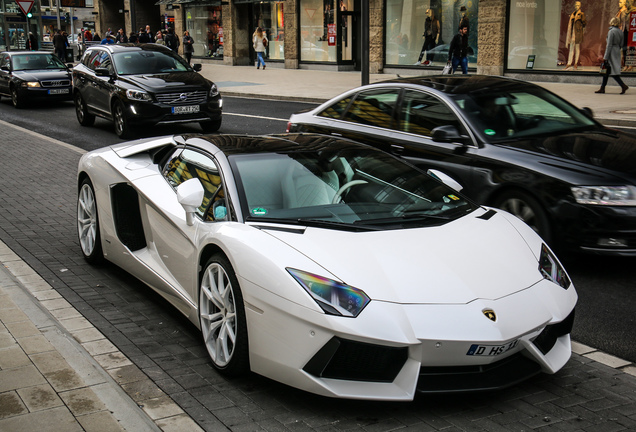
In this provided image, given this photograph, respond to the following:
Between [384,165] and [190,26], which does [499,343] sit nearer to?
[384,165]

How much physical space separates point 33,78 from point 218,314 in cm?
1903

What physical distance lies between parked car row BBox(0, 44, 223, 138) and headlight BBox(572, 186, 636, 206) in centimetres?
988

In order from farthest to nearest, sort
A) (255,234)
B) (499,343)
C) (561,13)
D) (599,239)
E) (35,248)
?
(561,13) < (35,248) < (599,239) < (255,234) < (499,343)

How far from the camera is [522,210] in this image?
640cm

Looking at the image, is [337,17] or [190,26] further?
[190,26]

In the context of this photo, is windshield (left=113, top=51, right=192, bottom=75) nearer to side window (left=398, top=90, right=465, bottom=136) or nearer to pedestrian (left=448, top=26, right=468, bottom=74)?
side window (left=398, top=90, right=465, bottom=136)

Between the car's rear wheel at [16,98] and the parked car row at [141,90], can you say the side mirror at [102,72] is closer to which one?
the parked car row at [141,90]

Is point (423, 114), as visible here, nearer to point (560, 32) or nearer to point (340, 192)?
point (340, 192)

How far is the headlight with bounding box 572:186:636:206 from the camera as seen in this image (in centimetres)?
587

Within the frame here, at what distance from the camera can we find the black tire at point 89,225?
624 centimetres

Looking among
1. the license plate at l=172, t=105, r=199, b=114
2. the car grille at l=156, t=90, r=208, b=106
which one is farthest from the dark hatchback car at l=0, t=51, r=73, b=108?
the license plate at l=172, t=105, r=199, b=114

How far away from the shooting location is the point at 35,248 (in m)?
6.94

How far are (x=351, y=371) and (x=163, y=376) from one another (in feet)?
3.95

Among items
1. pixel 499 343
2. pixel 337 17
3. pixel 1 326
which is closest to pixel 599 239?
pixel 499 343
